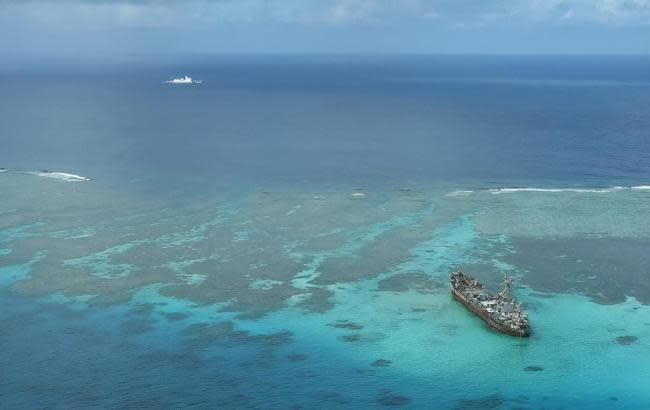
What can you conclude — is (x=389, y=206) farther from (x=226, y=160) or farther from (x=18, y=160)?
(x=18, y=160)

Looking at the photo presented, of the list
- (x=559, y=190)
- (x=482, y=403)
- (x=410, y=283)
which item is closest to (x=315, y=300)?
(x=410, y=283)

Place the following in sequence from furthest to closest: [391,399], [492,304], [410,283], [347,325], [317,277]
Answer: [317,277]
[410,283]
[492,304]
[347,325]
[391,399]

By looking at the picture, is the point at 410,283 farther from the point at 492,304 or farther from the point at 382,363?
the point at 382,363

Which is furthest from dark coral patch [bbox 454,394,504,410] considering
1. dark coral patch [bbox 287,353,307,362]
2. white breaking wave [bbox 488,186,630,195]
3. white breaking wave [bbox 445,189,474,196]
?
white breaking wave [bbox 488,186,630,195]

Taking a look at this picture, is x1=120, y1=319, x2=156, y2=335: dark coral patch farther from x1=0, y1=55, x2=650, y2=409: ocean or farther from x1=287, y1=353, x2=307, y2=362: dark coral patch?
x1=287, y1=353, x2=307, y2=362: dark coral patch

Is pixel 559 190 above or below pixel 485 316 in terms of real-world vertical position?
above

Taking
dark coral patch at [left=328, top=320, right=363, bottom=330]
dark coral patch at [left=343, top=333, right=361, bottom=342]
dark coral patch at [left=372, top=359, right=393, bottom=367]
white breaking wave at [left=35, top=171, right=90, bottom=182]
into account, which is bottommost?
dark coral patch at [left=372, top=359, right=393, bottom=367]

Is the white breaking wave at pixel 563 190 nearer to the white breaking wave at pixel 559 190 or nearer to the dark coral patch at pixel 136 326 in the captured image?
the white breaking wave at pixel 559 190
